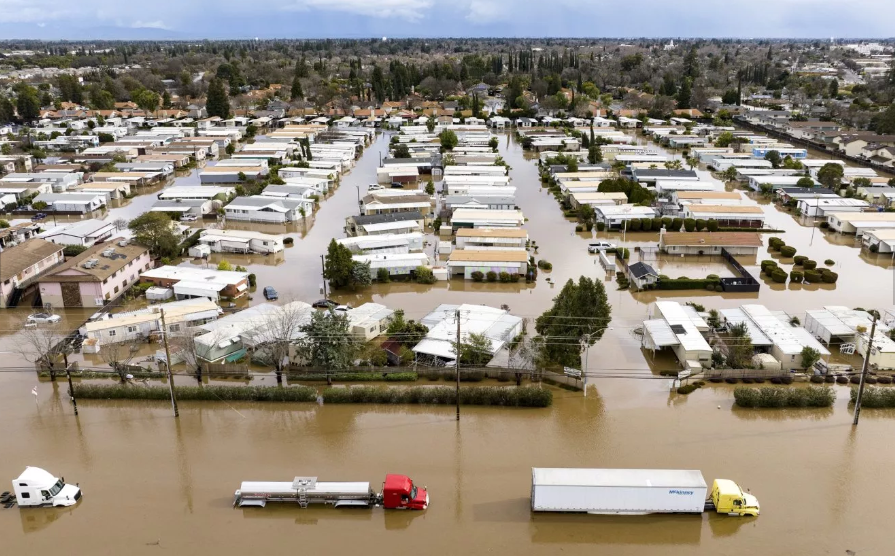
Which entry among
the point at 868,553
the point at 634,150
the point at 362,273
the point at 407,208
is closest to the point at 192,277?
the point at 362,273

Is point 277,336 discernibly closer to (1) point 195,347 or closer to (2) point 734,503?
(1) point 195,347

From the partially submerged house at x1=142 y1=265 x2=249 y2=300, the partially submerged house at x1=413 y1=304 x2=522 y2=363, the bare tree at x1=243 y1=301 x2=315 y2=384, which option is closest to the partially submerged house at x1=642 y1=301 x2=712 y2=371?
the partially submerged house at x1=413 y1=304 x2=522 y2=363

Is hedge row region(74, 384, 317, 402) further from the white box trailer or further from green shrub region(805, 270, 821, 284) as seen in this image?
green shrub region(805, 270, 821, 284)

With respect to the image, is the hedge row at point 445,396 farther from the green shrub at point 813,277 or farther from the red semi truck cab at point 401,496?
the green shrub at point 813,277

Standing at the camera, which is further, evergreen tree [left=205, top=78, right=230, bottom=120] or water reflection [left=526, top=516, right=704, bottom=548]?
evergreen tree [left=205, top=78, right=230, bottom=120]

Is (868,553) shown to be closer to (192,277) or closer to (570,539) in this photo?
(570,539)

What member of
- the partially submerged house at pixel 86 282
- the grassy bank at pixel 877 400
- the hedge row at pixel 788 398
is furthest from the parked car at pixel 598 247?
the partially submerged house at pixel 86 282
